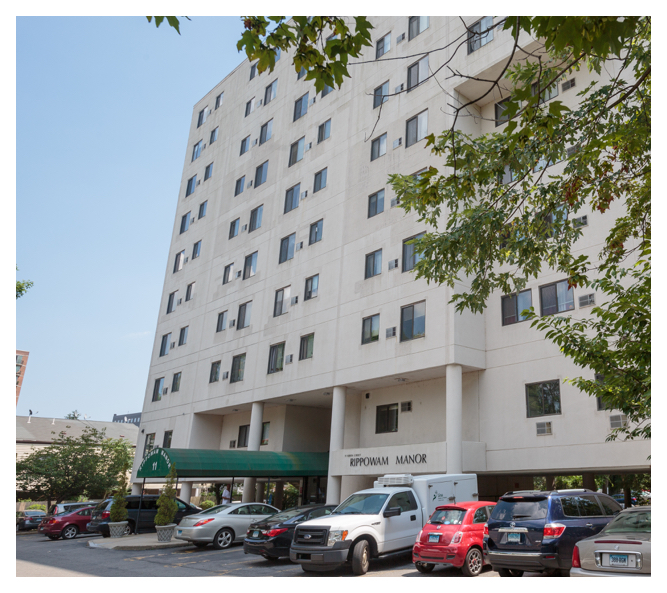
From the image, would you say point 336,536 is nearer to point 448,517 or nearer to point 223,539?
point 448,517

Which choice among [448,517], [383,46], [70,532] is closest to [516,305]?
[448,517]

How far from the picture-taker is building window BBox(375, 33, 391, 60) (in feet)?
94.7

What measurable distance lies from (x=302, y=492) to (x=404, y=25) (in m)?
23.2

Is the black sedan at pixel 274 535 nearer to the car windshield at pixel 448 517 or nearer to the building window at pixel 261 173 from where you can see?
the car windshield at pixel 448 517

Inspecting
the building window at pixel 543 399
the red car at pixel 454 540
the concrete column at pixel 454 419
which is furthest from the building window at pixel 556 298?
the red car at pixel 454 540

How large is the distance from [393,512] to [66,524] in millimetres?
17937

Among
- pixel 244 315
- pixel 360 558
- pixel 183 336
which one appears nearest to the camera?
pixel 360 558

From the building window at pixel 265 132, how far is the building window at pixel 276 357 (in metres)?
13.8

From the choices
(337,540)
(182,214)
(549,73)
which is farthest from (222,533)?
(182,214)

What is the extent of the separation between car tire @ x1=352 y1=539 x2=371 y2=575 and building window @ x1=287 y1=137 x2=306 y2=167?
23.6 meters

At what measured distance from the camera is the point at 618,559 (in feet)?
25.6

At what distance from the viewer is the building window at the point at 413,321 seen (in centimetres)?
2262

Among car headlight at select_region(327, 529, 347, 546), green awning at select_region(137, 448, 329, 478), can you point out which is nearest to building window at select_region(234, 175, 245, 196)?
green awning at select_region(137, 448, 329, 478)

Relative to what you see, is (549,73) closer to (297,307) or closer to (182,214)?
(297,307)
